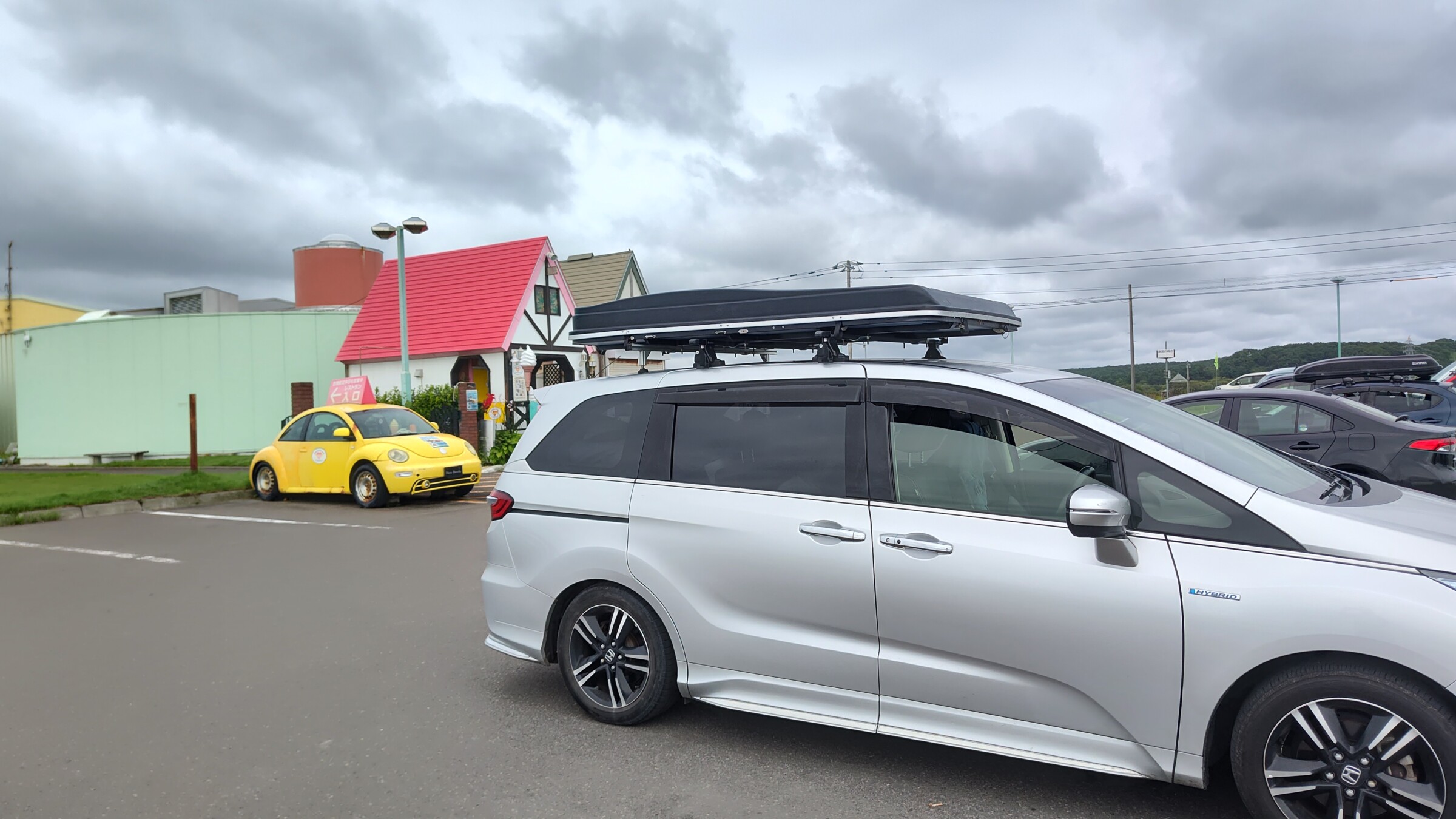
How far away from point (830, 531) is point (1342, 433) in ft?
23.7

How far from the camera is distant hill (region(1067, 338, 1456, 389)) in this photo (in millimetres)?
30625

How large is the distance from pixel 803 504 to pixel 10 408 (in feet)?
130

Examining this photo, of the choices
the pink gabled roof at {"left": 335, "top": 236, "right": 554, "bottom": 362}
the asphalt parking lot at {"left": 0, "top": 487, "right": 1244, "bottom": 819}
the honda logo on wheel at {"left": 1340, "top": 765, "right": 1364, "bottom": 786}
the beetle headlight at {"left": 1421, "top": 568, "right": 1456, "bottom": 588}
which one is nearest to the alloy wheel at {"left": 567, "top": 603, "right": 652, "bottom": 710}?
the asphalt parking lot at {"left": 0, "top": 487, "right": 1244, "bottom": 819}

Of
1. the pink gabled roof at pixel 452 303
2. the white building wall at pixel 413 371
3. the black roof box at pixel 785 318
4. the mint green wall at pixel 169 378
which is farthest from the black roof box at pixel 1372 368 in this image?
the mint green wall at pixel 169 378

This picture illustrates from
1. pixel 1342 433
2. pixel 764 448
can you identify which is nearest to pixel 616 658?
pixel 764 448

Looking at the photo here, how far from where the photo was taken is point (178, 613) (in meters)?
6.88

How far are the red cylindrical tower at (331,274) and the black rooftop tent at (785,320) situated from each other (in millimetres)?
32243

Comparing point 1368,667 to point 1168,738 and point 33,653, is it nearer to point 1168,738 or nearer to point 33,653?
point 1168,738

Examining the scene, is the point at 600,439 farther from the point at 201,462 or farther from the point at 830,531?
the point at 201,462

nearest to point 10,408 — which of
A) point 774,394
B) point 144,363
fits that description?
point 144,363

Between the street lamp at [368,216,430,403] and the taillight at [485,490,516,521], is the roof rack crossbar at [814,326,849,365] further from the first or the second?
the street lamp at [368,216,430,403]

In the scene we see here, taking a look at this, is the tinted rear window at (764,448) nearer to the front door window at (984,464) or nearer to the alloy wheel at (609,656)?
the front door window at (984,464)

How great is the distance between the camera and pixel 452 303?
25297 millimetres

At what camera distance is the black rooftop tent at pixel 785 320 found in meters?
3.95
